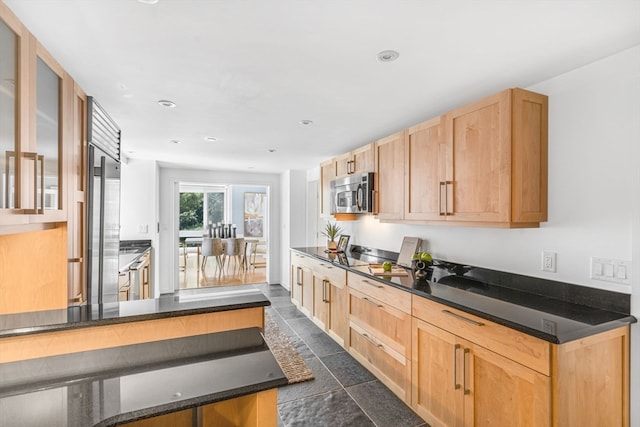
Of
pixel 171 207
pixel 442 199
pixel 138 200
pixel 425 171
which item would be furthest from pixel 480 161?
pixel 171 207

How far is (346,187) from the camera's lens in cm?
367

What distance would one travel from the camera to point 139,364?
1.25 meters

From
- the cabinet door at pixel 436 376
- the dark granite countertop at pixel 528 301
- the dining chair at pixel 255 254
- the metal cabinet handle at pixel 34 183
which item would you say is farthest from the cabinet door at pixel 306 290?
the dining chair at pixel 255 254

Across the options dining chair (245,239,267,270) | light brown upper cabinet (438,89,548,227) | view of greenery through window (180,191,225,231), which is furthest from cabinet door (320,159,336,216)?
view of greenery through window (180,191,225,231)

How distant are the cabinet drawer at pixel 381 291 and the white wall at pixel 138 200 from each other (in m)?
3.42

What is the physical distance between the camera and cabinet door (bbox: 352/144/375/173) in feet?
10.8

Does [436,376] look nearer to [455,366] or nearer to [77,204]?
[455,366]

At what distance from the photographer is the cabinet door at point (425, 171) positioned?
239 centimetres

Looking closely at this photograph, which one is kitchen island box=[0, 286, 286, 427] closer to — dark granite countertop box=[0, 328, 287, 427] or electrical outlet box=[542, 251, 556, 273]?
dark granite countertop box=[0, 328, 287, 427]

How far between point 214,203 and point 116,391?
8.12 meters

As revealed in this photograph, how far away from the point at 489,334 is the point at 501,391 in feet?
0.92

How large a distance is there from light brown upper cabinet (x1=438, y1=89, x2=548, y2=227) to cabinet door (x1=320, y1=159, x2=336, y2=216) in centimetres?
209

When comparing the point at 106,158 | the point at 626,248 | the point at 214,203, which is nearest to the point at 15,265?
the point at 106,158

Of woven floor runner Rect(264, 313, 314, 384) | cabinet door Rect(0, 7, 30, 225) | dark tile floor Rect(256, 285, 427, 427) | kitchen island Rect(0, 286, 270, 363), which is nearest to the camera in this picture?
cabinet door Rect(0, 7, 30, 225)
